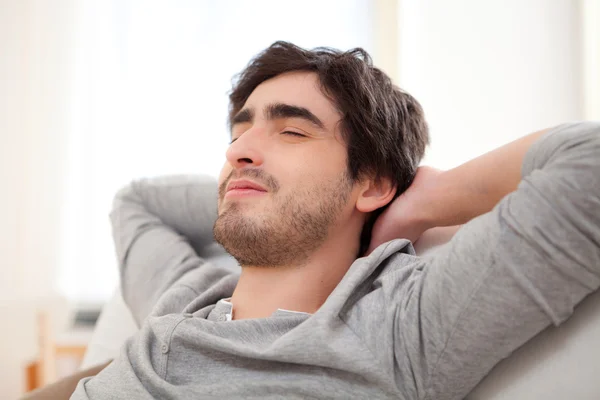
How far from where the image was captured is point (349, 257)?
1086 millimetres

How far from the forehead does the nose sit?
0.27 ft

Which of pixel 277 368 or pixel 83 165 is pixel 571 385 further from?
→ pixel 83 165

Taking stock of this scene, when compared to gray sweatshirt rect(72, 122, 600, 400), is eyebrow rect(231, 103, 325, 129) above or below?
above

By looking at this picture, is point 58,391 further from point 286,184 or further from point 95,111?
point 95,111

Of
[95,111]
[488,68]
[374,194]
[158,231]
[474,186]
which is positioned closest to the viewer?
[474,186]

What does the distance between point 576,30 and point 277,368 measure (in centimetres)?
204

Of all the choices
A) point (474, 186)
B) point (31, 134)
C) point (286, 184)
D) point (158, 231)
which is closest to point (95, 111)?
point (31, 134)

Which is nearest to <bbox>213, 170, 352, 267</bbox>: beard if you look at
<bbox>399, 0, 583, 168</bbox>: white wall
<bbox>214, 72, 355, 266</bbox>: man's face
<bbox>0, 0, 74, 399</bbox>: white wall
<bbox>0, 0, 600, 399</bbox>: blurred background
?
<bbox>214, 72, 355, 266</bbox>: man's face

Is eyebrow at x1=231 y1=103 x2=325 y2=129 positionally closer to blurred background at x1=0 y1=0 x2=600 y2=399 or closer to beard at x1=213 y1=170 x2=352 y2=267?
beard at x1=213 y1=170 x2=352 y2=267

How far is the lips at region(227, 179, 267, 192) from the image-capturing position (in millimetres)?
1005

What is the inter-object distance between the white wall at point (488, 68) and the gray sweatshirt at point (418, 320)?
1450mm

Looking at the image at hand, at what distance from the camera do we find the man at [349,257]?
676 millimetres

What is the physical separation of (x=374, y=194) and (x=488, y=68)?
1.43 meters

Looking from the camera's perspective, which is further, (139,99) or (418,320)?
(139,99)
